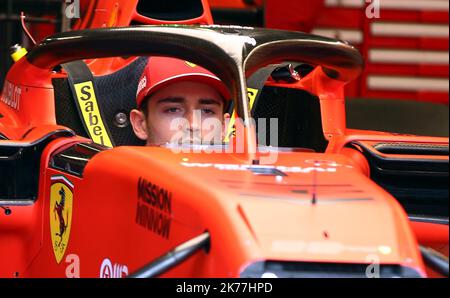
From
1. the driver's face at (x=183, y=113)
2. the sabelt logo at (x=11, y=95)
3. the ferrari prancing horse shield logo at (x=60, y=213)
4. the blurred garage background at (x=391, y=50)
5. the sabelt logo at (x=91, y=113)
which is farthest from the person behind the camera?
the blurred garage background at (x=391, y=50)

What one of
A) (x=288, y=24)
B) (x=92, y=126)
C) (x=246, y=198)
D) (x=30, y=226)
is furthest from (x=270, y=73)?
(x=288, y=24)

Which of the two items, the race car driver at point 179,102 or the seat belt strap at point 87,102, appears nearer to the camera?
the race car driver at point 179,102

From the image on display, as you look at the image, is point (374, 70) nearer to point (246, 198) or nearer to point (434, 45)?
point (434, 45)

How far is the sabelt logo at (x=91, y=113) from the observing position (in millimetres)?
3635

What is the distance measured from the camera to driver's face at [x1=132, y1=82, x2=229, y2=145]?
3.03 metres

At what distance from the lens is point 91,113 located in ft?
12.1

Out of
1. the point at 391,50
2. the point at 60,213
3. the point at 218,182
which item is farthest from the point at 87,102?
the point at 391,50

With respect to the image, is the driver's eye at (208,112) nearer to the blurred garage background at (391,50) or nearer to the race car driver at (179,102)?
the race car driver at (179,102)

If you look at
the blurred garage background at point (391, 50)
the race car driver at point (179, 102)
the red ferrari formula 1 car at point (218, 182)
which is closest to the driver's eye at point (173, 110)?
the race car driver at point (179, 102)

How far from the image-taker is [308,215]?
79.5 inches

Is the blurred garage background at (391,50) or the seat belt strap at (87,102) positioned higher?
the seat belt strap at (87,102)

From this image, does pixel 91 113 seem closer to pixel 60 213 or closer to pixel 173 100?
pixel 173 100

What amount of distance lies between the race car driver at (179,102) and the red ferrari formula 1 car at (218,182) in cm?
23

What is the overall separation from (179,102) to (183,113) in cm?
5
